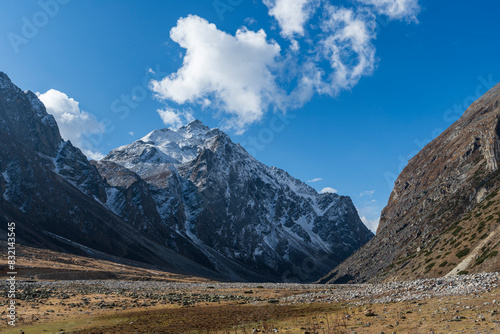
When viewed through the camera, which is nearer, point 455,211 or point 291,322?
point 291,322

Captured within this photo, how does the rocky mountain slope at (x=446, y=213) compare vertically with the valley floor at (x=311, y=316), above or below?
above

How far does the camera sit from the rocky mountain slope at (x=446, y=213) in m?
71.7

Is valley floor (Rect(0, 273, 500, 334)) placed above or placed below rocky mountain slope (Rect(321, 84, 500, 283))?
below

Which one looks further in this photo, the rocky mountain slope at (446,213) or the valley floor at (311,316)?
the rocky mountain slope at (446,213)

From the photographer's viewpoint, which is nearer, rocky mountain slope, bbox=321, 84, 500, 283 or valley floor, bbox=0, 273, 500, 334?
valley floor, bbox=0, 273, 500, 334

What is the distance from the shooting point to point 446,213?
4648 inches

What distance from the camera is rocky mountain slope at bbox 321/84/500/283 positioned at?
71738 mm

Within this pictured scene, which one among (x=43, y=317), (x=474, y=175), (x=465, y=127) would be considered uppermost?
(x=465, y=127)

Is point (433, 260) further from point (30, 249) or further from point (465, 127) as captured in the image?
point (30, 249)

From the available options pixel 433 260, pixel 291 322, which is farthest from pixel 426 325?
pixel 433 260

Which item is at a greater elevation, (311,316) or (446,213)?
(446,213)

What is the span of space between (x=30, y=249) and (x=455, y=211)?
172 meters

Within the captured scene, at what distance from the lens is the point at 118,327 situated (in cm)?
2931

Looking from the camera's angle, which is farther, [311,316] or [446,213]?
[446,213]
